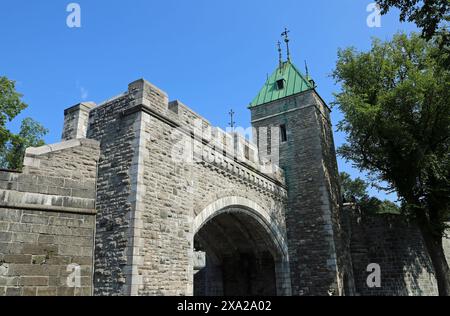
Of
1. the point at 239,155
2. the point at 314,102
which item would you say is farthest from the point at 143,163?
the point at 314,102

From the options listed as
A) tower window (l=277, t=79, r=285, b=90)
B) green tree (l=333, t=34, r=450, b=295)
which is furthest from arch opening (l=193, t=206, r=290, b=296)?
tower window (l=277, t=79, r=285, b=90)

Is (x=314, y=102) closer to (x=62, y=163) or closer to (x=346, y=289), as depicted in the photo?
(x=346, y=289)

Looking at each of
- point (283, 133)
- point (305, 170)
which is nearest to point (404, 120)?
point (305, 170)

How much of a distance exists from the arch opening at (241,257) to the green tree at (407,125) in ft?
18.8

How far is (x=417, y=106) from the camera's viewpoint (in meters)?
14.2

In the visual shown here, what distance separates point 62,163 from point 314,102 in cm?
1186

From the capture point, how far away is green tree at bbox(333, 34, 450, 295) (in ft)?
44.5

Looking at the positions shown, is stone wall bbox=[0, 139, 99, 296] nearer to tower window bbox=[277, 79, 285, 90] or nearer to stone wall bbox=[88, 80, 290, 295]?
stone wall bbox=[88, 80, 290, 295]

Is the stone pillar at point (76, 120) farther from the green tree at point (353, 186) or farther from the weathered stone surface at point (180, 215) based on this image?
the green tree at point (353, 186)

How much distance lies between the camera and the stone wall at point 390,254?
50.5ft

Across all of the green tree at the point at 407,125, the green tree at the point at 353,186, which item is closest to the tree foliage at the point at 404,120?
the green tree at the point at 407,125

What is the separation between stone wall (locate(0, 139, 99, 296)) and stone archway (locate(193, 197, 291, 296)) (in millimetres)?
5605

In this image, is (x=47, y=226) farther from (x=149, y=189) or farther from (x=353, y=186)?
(x=353, y=186)

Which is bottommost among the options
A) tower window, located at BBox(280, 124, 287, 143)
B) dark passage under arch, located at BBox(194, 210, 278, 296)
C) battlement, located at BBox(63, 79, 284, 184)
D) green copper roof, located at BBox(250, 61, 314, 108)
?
dark passage under arch, located at BBox(194, 210, 278, 296)
